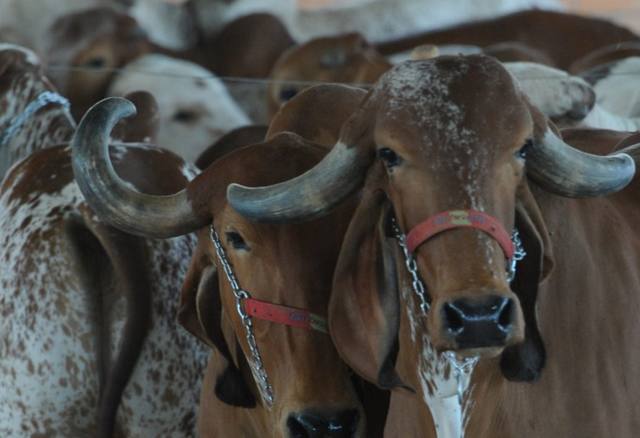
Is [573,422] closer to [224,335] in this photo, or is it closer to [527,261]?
[527,261]

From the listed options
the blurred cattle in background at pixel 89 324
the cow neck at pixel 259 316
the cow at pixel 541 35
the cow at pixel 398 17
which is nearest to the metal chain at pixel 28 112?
the blurred cattle in background at pixel 89 324

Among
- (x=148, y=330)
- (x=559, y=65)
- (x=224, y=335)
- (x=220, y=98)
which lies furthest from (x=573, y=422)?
(x=559, y=65)

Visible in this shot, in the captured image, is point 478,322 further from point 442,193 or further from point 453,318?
point 442,193

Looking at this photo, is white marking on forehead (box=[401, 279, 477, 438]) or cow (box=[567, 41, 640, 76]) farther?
cow (box=[567, 41, 640, 76])

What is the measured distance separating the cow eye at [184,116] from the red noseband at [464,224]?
3.52 metres

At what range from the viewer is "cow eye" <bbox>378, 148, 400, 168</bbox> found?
2.57 meters

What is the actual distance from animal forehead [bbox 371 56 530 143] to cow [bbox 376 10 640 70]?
430 centimetres

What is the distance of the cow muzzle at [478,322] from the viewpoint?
2.39m

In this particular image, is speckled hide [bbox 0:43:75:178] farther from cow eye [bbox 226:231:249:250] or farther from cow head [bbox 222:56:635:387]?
cow head [bbox 222:56:635:387]

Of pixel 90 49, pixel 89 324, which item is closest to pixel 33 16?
pixel 90 49

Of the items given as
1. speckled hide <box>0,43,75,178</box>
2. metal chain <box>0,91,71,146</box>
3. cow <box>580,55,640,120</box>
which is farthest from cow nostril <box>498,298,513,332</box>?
cow <box>580,55,640,120</box>

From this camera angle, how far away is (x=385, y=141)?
2.58 meters

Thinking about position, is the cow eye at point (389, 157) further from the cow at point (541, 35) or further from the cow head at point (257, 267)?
the cow at point (541, 35)

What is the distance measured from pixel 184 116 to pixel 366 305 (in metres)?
3.29
